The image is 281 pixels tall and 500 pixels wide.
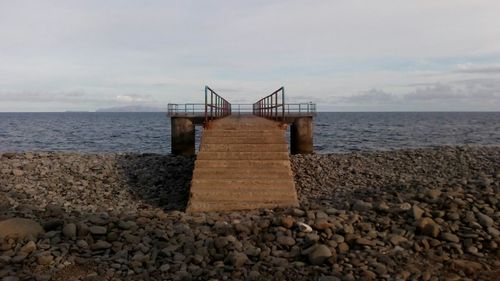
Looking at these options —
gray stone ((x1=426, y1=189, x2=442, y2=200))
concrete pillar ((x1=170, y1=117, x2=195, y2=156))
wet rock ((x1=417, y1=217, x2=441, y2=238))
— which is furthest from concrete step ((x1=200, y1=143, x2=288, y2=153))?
concrete pillar ((x1=170, y1=117, x2=195, y2=156))

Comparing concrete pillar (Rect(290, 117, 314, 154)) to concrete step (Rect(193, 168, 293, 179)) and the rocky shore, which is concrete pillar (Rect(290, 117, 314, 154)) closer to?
the rocky shore

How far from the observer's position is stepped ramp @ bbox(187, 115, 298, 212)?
419 inches

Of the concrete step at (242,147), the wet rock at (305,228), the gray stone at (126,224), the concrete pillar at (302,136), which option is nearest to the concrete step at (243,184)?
the concrete step at (242,147)

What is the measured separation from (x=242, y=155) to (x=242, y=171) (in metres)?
0.79

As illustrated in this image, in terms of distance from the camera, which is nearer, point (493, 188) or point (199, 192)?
point (493, 188)

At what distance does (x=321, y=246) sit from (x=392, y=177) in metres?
9.45

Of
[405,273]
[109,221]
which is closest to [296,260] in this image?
[405,273]

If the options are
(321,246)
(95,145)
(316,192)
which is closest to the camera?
(321,246)

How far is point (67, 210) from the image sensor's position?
11.0 meters

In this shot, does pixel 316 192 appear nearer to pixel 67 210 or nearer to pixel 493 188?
pixel 493 188

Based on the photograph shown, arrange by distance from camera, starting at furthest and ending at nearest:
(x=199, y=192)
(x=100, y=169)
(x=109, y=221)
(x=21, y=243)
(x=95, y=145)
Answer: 1. (x=95, y=145)
2. (x=100, y=169)
3. (x=199, y=192)
4. (x=109, y=221)
5. (x=21, y=243)

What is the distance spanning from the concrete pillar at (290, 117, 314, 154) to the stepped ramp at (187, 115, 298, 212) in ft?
21.7

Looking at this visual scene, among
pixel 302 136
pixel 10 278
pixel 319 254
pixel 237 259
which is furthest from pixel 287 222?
pixel 302 136

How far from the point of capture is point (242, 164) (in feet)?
39.3
